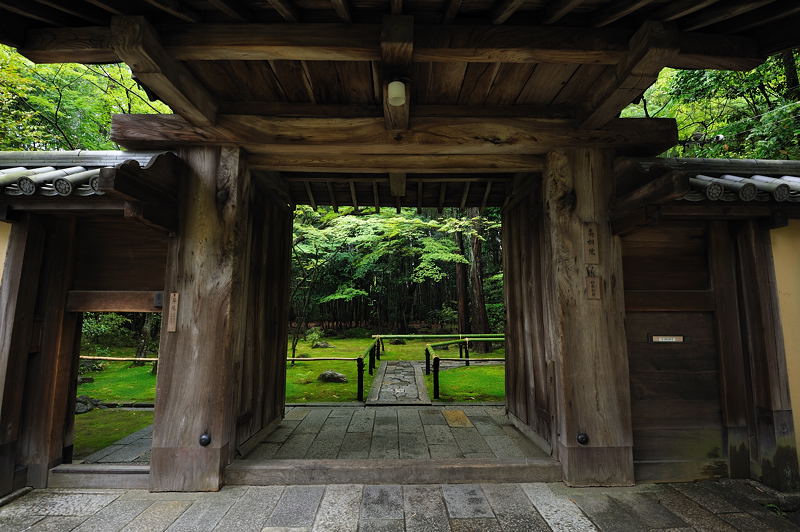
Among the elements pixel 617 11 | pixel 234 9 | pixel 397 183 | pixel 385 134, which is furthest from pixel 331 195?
A: pixel 617 11

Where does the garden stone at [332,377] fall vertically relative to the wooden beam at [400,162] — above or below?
below

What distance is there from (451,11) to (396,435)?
4467 mm

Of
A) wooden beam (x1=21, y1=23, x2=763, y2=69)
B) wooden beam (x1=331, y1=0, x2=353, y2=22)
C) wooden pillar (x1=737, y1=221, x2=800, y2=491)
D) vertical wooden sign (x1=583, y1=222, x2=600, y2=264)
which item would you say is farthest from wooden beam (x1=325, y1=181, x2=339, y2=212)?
wooden pillar (x1=737, y1=221, x2=800, y2=491)

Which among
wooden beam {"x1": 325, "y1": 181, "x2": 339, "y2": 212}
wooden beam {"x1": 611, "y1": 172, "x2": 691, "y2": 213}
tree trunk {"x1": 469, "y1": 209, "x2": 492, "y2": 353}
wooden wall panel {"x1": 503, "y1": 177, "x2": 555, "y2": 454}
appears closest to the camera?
wooden beam {"x1": 611, "y1": 172, "x2": 691, "y2": 213}

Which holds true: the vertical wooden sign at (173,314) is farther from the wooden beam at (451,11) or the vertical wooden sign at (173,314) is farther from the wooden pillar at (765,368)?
the wooden pillar at (765,368)

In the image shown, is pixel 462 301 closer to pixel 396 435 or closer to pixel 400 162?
pixel 396 435

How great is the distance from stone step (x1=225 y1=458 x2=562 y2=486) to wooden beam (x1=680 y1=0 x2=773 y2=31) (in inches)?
150

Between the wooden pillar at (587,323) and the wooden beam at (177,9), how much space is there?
3342 millimetres

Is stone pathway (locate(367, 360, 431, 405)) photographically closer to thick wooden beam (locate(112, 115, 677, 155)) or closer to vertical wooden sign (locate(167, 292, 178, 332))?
vertical wooden sign (locate(167, 292, 178, 332))

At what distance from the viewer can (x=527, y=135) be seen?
142 inches

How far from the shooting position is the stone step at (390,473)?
3.34 meters

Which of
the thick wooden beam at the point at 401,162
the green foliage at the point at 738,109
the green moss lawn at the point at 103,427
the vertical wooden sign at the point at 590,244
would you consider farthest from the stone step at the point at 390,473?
the green foliage at the point at 738,109

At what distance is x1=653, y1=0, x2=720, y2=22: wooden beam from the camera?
2275 mm

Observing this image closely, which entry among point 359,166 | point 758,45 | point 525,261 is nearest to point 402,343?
point 525,261
